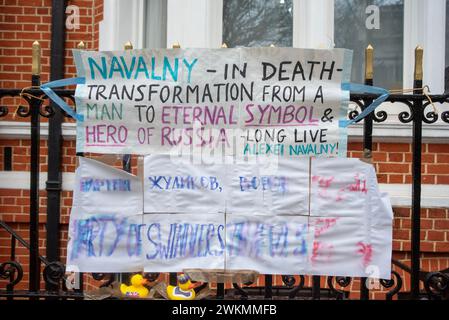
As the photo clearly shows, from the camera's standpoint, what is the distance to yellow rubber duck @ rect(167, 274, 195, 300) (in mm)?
4156

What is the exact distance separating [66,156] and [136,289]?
7.21 ft

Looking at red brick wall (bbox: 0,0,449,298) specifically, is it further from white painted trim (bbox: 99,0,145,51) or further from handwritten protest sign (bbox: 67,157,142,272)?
handwritten protest sign (bbox: 67,157,142,272)

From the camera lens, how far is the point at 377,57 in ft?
19.7

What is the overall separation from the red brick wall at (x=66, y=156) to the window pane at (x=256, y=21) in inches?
46.5

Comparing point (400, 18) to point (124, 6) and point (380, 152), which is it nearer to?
point (380, 152)

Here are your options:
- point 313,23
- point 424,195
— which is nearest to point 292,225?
point 424,195

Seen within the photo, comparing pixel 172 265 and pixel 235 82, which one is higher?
pixel 235 82

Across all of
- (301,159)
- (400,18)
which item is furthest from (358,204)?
(400,18)

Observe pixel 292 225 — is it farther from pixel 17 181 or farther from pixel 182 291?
pixel 17 181

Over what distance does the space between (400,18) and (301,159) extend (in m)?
2.67

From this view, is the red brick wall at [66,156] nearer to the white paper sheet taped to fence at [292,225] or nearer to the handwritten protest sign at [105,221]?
the white paper sheet taped to fence at [292,225]

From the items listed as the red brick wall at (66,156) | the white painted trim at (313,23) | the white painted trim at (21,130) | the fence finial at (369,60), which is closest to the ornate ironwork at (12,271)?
the red brick wall at (66,156)

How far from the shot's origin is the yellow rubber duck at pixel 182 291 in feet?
13.6

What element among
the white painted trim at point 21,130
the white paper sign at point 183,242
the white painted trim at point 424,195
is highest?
the white painted trim at point 21,130
